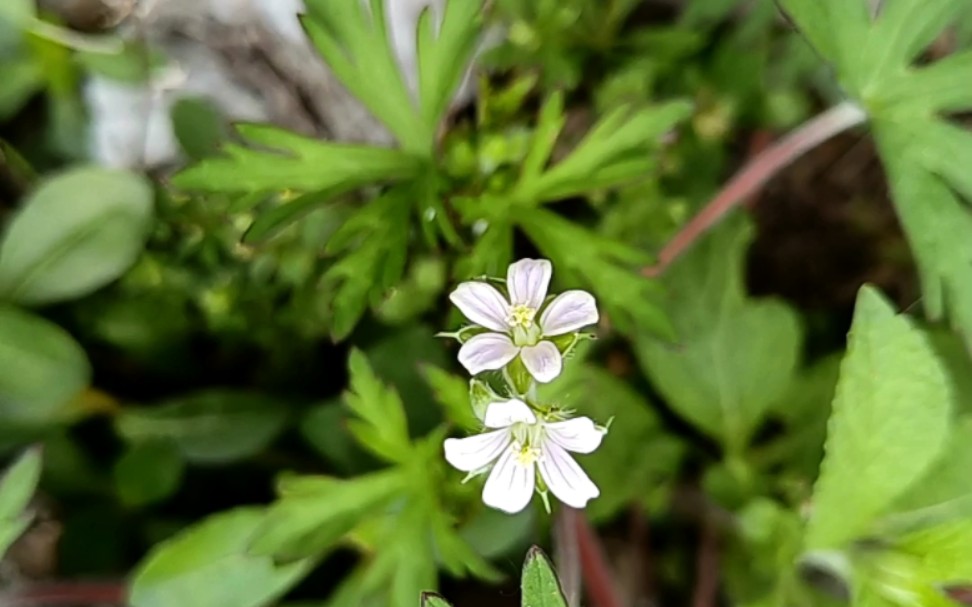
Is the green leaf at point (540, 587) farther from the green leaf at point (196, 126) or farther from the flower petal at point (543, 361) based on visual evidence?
the green leaf at point (196, 126)

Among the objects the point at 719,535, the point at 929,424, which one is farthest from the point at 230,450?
the point at 929,424

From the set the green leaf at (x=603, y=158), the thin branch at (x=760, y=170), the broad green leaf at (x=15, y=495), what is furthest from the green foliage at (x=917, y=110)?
the broad green leaf at (x=15, y=495)


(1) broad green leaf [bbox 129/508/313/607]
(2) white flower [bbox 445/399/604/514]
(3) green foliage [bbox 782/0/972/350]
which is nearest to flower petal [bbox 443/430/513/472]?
(2) white flower [bbox 445/399/604/514]

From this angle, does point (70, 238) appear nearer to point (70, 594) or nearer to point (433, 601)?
point (70, 594)

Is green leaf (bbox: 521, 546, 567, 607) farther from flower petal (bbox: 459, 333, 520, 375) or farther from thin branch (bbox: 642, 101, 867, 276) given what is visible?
thin branch (bbox: 642, 101, 867, 276)

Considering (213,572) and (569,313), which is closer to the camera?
(569,313)

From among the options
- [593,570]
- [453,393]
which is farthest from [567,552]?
[453,393]

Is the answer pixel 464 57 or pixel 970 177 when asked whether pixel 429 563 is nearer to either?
pixel 464 57
